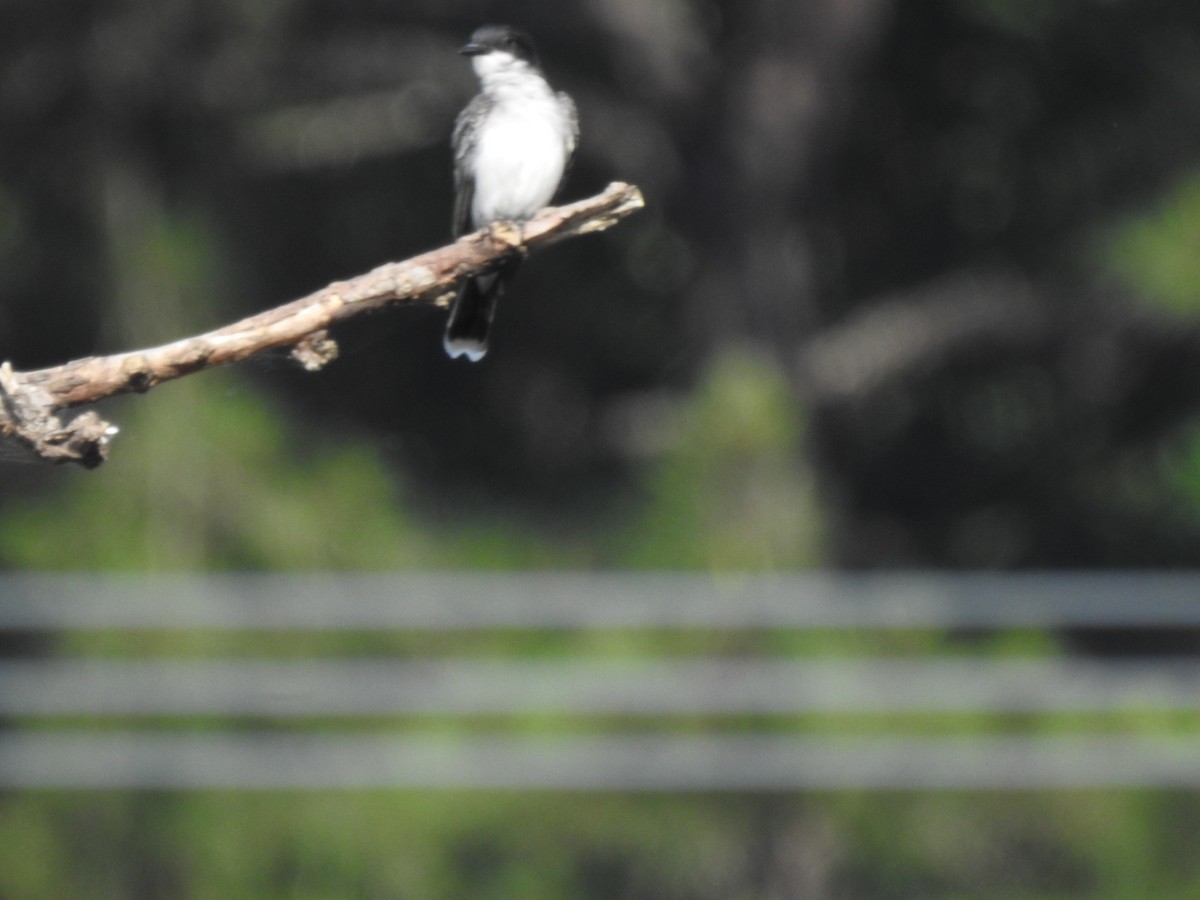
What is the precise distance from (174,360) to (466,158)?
1872mm

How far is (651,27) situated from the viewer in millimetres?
9406

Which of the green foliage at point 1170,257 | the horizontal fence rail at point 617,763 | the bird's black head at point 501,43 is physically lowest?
the bird's black head at point 501,43

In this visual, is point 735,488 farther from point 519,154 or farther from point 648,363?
point 648,363

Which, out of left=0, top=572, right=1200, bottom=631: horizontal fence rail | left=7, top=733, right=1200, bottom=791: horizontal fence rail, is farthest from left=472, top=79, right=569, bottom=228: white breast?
left=7, top=733, right=1200, bottom=791: horizontal fence rail

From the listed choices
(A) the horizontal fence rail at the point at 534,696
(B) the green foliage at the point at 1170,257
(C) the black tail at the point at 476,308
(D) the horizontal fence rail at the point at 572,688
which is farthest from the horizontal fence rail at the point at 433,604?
(C) the black tail at the point at 476,308

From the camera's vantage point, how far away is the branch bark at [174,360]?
4.63 ft

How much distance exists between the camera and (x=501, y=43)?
3.22 metres

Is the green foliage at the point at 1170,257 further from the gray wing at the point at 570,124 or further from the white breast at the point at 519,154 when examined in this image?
the gray wing at the point at 570,124

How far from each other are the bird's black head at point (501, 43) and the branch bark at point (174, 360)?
5.76ft

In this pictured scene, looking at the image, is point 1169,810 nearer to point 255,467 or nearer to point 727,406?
point 727,406

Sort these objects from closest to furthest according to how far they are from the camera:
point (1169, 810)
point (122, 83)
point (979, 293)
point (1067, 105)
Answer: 1. point (1169, 810)
2. point (122, 83)
3. point (979, 293)
4. point (1067, 105)

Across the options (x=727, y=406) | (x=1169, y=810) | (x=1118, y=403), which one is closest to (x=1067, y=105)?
(x=1118, y=403)

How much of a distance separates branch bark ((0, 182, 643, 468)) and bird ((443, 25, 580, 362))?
131 centimetres

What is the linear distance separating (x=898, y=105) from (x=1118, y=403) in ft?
7.48
